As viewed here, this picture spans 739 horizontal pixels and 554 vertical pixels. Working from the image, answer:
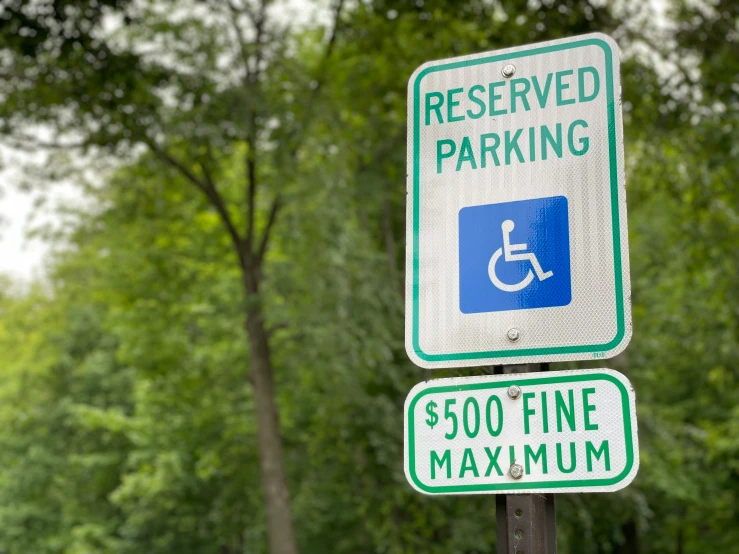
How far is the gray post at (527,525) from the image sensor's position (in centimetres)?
191

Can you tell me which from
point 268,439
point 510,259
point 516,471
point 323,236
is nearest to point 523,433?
point 516,471

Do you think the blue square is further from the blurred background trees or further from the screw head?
the blurred background trees

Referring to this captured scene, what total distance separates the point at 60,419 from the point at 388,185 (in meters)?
17.5

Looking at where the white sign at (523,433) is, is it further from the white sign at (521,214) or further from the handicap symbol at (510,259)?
the handicap symbol at (510,259)

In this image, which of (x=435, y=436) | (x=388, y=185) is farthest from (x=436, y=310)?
(x=388, y=185)

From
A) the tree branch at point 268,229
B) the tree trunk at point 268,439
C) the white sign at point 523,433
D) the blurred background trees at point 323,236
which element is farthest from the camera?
the tree branch at point 268,229

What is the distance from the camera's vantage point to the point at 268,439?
13.3 metres

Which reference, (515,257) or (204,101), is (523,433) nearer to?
(515,257)

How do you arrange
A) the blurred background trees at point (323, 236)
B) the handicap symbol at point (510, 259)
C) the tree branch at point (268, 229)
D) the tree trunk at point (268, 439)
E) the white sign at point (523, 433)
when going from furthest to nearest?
the tree branch at point (268, 229) < the tree trunk at point (268, 439) < the blurred background trees at point (323, 236) < the handicap symbol at point (510, 259) < the white sign at point (523, 433)

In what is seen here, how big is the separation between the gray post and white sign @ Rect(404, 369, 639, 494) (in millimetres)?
35

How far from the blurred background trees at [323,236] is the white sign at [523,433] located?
6.97 meters

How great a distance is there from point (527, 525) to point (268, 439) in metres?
11.6

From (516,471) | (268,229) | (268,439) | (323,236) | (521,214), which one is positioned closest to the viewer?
(516,471)

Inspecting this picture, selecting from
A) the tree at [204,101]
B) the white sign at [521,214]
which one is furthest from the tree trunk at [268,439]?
the white sign at [521,214]
